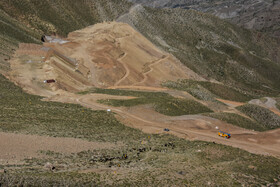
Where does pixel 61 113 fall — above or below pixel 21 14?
below

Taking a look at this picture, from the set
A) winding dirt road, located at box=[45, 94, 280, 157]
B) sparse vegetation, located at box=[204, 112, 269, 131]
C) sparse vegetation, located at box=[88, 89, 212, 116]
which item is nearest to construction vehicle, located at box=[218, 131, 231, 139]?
winding dirt road, located at box=[45, 94, 280, 157]

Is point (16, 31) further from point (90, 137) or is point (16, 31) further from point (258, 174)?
point (258, 174)

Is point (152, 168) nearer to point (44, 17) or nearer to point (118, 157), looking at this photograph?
point (118, 157)

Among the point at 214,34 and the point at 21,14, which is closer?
the point at 21,14

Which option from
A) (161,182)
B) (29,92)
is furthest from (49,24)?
(161,182)

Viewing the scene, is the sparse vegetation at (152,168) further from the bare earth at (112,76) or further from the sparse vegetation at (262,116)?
the sparse vegetation at (262,116)

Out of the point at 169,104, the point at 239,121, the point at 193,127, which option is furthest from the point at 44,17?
the point at 193,127
